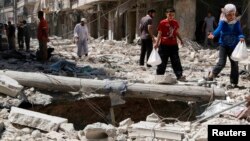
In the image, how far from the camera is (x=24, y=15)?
199 ft

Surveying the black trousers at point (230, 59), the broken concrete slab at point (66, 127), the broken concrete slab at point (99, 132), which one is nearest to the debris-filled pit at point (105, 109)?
the black trousers at point (230, 59)

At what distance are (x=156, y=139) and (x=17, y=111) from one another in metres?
1.85

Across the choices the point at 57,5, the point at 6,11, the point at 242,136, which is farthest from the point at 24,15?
the point at 242,136

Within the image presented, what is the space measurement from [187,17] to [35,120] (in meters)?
13.0

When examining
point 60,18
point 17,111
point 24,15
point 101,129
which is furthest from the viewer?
point 24,15

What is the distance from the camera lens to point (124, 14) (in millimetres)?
25891

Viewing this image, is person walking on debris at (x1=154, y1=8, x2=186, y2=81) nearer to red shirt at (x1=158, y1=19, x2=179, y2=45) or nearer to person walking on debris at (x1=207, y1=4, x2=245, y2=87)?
red shirt at (x1=158, y1=19, x2=179, y2=45)

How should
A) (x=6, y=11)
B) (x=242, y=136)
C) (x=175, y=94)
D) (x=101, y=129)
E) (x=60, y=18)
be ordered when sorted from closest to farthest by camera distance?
1. (x=242, y=136)
2. (x=101, y=129)
3. (x=175, y=94)
4. (x=60, y=18)
5. (x=6, y=11)

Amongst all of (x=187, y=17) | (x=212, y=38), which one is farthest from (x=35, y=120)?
(x=187, y=17)

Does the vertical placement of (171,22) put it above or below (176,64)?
above

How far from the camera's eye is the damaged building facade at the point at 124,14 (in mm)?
17672

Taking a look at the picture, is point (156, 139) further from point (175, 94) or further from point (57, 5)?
point (57, 5)

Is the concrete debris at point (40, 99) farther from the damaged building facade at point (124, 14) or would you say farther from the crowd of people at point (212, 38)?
the damaged building facade at point (124, 14)

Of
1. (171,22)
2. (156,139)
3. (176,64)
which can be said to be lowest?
(156,139)
